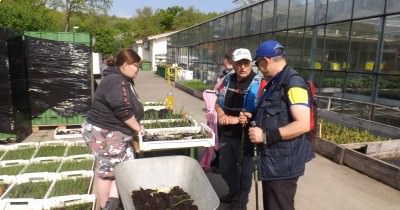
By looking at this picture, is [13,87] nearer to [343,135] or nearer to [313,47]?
[343,135]

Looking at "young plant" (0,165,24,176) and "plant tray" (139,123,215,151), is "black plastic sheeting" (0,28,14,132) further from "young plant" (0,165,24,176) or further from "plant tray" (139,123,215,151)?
"plant tray" (139,123,215,151)

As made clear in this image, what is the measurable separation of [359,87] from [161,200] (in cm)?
745

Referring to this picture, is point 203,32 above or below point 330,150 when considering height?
above

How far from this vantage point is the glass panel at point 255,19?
45.4ft

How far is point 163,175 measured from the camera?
315 centimetres

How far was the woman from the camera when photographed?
3270 mm

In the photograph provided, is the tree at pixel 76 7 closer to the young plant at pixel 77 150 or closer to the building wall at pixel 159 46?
the building wall at pixel 159 46

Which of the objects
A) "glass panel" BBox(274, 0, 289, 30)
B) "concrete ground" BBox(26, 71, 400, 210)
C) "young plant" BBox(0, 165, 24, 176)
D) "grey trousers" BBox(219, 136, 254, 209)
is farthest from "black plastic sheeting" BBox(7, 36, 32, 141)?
"glass panel" BBox(274, 0, 289, 30)

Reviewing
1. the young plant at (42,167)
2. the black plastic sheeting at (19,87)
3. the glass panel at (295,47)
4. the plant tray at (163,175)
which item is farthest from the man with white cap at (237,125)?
the glass panel at (295,47)

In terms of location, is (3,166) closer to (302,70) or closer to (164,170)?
(164,170)

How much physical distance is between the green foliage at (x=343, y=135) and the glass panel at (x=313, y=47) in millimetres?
2897

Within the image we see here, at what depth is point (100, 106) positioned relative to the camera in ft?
11.0

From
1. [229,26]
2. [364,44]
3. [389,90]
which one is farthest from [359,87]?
[229,26]

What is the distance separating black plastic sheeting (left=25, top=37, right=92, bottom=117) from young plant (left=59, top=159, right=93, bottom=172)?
3.28m
